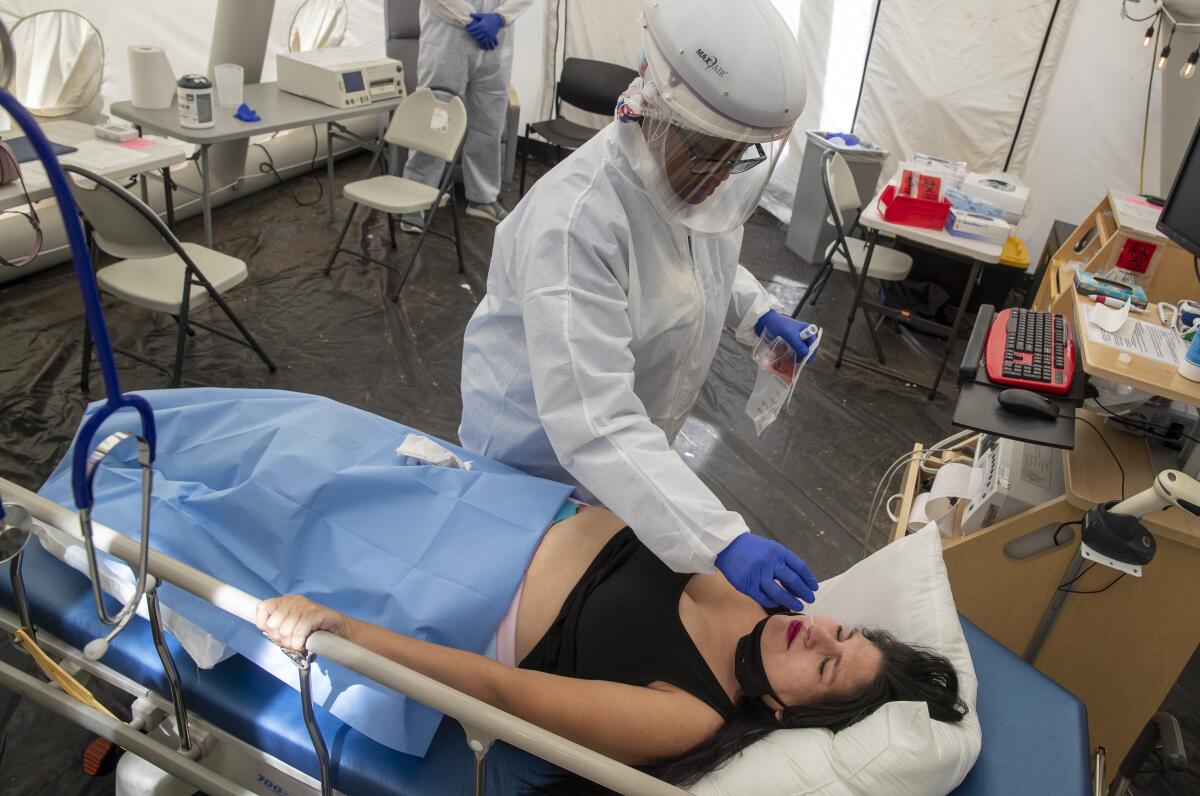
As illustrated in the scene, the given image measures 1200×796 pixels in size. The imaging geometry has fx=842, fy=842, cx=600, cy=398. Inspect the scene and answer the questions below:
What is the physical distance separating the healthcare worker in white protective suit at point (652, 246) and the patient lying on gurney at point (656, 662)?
188 millimetres

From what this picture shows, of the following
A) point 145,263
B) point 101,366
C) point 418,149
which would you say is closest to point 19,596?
point 101,366

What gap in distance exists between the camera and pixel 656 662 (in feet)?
4.33

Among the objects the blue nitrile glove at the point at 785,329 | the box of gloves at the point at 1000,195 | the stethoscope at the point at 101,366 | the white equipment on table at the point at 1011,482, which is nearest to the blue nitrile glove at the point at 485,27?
the box of gloves at the point at 1000,195

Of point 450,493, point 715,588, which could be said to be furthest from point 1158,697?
point 450,493

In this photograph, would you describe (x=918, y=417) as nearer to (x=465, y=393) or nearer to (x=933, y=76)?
(x=933, y=76)

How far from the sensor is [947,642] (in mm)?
1402

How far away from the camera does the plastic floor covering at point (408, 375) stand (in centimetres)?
249

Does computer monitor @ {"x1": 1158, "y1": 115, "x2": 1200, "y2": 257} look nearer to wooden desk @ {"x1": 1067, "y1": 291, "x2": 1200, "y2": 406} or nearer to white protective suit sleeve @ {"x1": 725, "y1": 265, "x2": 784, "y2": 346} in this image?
wooden desk @ {"x1": 1067, "y1": 291, "x2": 1200, "y2": 406}

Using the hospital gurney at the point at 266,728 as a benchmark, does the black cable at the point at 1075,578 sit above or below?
above

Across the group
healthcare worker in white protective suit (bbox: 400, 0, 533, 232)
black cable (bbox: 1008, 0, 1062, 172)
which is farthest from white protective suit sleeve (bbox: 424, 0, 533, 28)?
black cable (bbox: 1008, 0, 1062, 172)

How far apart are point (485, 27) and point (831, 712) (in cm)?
339

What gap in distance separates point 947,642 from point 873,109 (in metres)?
3.57

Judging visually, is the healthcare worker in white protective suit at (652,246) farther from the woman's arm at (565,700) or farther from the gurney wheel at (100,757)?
the gurney wheel at (100,757)

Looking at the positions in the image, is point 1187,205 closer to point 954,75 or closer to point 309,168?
point 954,75
